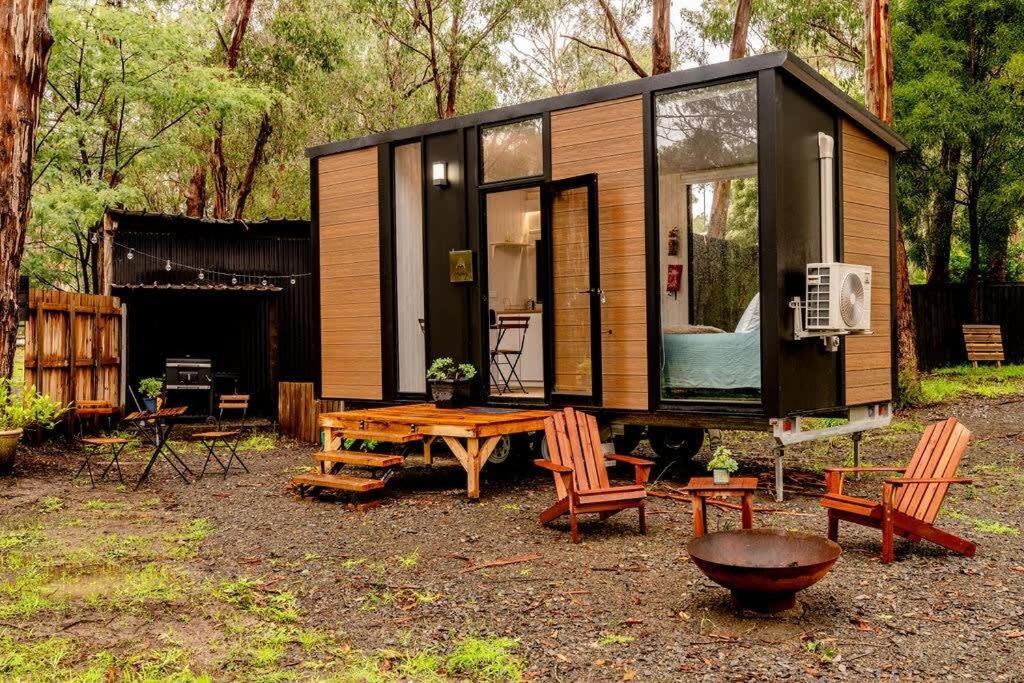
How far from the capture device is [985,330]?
659 inches

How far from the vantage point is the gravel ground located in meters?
3.48

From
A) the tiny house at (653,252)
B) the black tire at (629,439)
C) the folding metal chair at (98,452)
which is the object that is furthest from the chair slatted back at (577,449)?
the folding metal chair at (98,452)

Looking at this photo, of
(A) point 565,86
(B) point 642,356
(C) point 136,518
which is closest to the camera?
(C) point 136,518

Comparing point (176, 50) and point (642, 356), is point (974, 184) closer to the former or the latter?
point (642, 356)

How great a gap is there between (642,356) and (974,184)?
12.5 meters

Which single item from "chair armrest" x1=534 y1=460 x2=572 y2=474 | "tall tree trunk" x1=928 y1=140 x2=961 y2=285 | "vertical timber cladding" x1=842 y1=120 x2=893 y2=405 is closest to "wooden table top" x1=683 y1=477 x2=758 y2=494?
"chair armrest" x1=534 y1=460 x2=572 y2=474

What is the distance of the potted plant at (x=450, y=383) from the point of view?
7902mm

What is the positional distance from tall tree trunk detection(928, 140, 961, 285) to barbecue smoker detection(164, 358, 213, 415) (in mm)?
13320

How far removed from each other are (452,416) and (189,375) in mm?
6738

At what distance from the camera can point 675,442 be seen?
331 inches

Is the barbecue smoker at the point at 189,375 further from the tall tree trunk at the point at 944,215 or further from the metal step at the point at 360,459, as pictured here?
the tall tree trunk at the point at 944,215

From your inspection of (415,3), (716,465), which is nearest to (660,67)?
(415,3)

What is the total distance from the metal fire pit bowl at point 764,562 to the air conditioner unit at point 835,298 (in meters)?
2.67

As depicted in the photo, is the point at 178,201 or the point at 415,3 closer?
the point at 415,3
